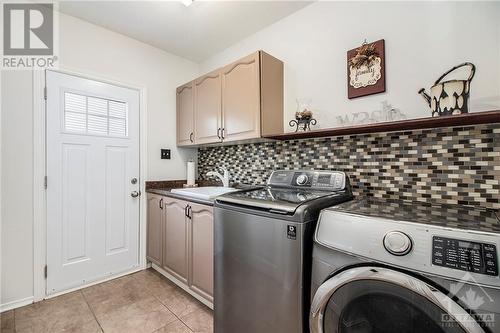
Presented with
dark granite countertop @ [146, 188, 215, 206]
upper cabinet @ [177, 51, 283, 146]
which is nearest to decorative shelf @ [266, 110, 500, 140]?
upper cabinet @ [177, 51, 283, 146]

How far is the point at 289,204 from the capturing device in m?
1.12

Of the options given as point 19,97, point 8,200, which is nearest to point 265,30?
point 19,97

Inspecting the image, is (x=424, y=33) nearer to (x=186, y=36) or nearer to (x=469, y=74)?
(x=469, y=74)

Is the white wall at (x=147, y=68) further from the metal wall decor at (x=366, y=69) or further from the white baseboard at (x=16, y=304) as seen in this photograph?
the metal wall decor at (x=366, y=69)

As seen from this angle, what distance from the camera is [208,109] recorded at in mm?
2262

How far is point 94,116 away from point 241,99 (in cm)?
143

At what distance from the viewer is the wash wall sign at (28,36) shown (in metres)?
1.76

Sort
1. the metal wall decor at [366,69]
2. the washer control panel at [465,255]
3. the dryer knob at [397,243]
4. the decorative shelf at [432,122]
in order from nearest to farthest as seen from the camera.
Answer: the washer control panel at [465,255], the dryer knob at [397,243], the decorative shelf at [432,122], the metal wall decor at [366,69]

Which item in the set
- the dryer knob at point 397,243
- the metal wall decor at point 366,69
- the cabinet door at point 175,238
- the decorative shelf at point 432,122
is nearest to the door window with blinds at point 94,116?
the cabinet door at point 175,238

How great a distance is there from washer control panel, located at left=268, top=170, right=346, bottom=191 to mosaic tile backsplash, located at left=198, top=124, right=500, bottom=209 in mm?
150

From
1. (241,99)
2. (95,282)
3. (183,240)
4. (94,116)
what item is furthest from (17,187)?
(241,99)

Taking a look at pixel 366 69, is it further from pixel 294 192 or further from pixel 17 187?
pixel 17 187

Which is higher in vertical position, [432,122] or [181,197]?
[432,122]

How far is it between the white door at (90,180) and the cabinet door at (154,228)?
129 mm
